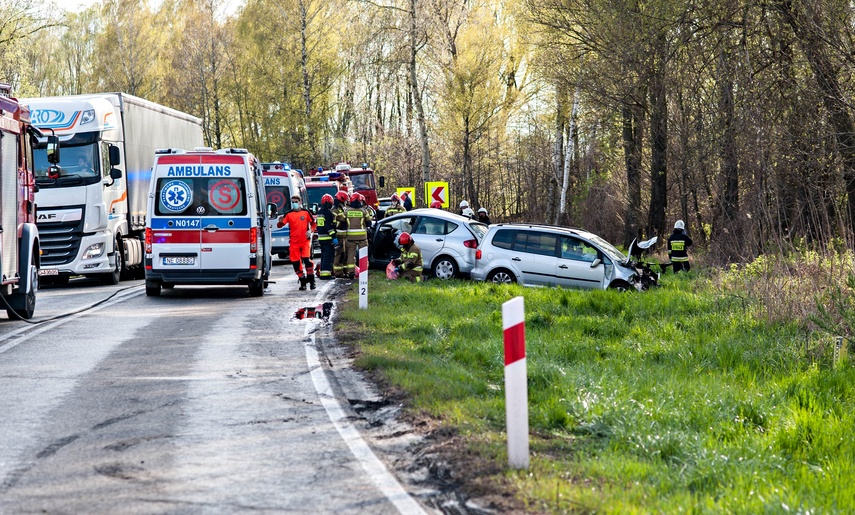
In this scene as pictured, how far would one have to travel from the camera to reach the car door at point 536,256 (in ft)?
65.4

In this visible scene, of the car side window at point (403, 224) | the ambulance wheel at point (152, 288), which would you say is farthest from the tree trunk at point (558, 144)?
the ambulance wheel at point (152, 288)

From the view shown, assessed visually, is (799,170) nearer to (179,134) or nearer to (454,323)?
(454,323)

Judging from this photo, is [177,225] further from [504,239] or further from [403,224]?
[504,239]

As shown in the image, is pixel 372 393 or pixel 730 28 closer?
pixel 372 393

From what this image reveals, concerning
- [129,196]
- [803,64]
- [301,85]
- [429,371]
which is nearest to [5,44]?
[301,85]

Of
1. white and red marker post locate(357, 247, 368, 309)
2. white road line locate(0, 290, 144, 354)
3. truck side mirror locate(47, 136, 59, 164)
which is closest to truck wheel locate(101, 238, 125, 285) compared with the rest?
white road line locate(0, 290, 144, 354)

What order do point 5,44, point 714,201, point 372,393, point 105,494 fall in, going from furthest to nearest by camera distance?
1. point 5,44
2. point 714,201
3. point 372,393
4. point 105,494

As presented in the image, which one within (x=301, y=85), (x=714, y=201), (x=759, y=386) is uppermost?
(x=301, y=85)

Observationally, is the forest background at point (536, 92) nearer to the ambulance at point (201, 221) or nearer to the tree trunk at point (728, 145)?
the tree trunk at point (728, 145)

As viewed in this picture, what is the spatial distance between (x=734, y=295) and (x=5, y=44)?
4027cm

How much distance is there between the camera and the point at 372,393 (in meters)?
9.18

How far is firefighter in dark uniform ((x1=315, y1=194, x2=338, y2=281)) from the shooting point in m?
21.2

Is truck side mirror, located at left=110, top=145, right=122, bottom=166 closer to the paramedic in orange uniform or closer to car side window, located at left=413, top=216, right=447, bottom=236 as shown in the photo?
the paramedic in orange uniform

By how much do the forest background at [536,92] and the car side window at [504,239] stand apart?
397 centimetres
